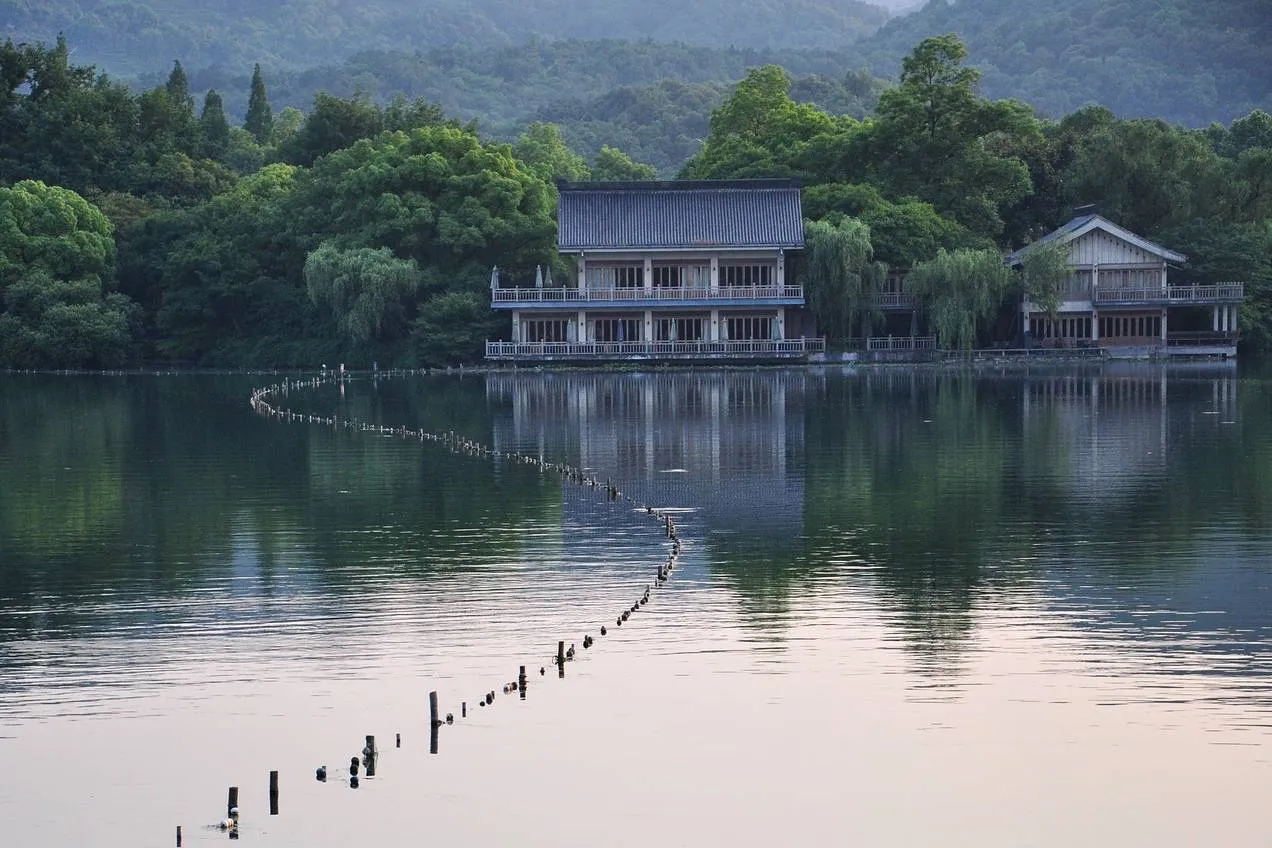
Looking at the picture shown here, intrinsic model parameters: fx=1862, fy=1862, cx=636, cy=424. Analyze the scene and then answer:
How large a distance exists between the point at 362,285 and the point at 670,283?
13.1 m

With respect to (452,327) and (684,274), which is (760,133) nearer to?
(684,274)

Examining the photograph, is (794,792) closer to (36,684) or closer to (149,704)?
(149,704)

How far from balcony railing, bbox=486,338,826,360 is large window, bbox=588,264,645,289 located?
10.1 feet

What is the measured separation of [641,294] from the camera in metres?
77.8

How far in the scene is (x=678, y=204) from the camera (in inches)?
3123

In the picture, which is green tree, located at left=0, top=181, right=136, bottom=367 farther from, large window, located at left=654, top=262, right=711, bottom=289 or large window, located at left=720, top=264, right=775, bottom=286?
large window, located at left=720, top=264, right=775, bottom=286

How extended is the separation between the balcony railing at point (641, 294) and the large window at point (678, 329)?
1385 millimetres

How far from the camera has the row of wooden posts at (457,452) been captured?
14.5 metres

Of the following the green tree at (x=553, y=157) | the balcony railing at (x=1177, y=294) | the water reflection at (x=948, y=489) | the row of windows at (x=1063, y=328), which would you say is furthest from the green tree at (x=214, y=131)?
the balcony railing at (x=1177, y=294)

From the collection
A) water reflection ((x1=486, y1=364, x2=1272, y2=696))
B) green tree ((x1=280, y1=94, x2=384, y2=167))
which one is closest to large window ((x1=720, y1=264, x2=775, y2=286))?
water reflection ((x1=486, y1=364, x2=1272, y2=696))

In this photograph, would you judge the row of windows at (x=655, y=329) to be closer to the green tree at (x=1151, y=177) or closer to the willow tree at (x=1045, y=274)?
the willow tree at (x=1045, y=274)

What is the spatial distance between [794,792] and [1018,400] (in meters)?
40.8

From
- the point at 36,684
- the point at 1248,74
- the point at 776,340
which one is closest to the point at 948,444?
the point at 36,684

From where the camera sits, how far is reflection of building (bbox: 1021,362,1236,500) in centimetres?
3519
